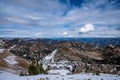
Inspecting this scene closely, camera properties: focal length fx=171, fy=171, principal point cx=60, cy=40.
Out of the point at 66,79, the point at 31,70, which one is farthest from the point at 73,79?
the point at 31,70

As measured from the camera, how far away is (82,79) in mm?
15023

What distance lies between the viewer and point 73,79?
1527 cm

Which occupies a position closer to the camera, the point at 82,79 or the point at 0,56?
the point at 82,79

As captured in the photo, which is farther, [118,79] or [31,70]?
[31,70]

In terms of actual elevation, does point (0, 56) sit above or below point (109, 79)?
below

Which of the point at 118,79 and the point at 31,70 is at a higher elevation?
the point at 118,79

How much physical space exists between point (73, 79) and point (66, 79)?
639mm

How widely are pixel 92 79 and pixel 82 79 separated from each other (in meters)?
1.05

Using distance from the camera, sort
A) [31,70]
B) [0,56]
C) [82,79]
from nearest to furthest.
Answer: [82,79]
[31,70]
[0,56]

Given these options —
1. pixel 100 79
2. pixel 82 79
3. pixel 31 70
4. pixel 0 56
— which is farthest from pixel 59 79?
pixel 0 56

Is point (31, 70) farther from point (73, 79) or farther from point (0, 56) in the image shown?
point (0, 56)

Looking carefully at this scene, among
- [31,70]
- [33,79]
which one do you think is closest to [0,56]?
[31,70]

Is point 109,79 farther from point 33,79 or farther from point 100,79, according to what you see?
point 33,79

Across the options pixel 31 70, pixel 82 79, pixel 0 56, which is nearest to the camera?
pixel 82 79
